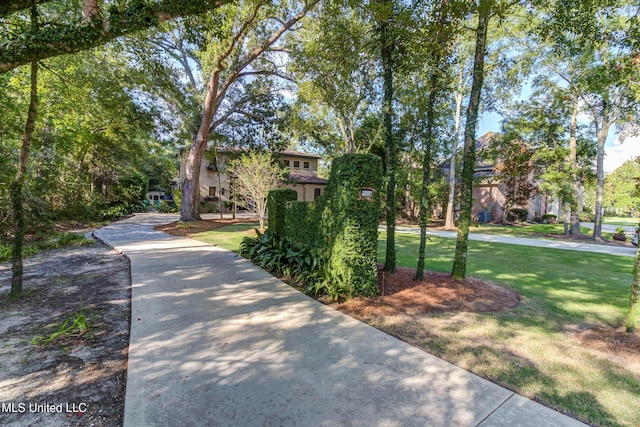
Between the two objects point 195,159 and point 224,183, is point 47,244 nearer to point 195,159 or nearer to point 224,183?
point 195,159

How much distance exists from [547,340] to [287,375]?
3214 mm

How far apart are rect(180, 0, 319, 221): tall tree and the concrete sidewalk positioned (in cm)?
586

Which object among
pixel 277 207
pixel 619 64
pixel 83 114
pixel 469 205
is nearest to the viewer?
pixel 619 64

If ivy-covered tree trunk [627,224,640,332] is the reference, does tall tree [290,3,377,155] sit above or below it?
above

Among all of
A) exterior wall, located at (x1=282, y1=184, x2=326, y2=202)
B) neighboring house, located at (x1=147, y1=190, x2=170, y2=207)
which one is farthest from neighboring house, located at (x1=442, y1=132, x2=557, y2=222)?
neighboring house, located at (x1=147, y1=190, x2=170, y2=207)

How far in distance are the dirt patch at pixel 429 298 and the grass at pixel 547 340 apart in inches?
8.5

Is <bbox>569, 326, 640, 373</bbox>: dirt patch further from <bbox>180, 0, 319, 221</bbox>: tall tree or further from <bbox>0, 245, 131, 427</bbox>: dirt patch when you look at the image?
<bbox>180, 0, 319, 221</bbox>: tall tree

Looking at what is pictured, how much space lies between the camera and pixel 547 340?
138 inches

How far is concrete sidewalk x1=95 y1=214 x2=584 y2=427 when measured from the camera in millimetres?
2178

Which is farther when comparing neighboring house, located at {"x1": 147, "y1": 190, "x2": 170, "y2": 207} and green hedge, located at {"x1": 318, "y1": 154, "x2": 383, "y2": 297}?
neighboring house, located at {"x1": 147, "y1": 190, "x2": 170, "y2": 207}

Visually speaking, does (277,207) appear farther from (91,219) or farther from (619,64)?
(91,219)

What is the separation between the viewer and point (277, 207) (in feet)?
26.6

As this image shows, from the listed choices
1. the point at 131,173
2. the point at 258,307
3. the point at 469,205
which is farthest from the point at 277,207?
the point at 131,173

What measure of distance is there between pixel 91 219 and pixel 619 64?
23104 mm
